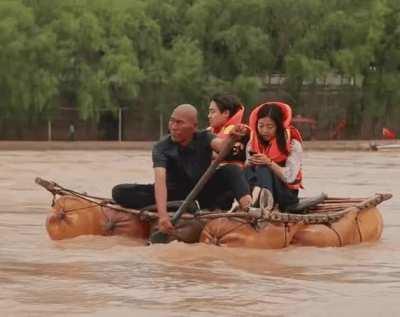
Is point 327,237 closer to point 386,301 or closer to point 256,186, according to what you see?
point 256,186

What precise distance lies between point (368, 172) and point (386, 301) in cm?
1606

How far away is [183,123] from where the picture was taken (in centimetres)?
967

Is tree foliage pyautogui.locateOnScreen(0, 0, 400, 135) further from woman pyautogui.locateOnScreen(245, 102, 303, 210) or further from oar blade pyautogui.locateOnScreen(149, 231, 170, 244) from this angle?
oar blade pyautogui.locateOnScreen(149, 231, 170, 244)

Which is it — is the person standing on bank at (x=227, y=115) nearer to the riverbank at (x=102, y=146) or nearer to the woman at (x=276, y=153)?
the woman at (x=276, y=153)

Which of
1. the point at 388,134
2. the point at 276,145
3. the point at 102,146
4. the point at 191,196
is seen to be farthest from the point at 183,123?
the point at 388,134

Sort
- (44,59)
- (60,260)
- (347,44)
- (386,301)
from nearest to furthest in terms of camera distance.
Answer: (386,301) → (60,260) → (44,59) → (347,44)

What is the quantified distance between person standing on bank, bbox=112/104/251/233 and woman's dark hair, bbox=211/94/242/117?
48 centimetres

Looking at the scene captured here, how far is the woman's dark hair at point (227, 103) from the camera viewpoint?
10.3 metres

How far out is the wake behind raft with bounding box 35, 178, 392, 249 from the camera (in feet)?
31.0

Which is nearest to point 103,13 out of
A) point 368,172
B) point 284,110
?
point 368,172

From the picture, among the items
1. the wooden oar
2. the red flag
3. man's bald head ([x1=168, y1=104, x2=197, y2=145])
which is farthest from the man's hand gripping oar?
the red flag

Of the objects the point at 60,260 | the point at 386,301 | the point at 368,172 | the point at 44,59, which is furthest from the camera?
the point at 44,59

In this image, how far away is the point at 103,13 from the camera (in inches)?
1631

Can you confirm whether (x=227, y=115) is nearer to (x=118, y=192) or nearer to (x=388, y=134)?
(x=118, y=192)
